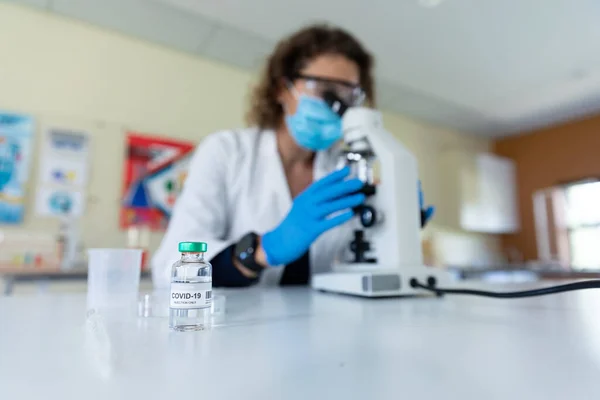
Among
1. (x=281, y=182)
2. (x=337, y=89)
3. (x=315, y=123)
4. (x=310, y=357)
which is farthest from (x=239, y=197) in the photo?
(x=310, y=357)

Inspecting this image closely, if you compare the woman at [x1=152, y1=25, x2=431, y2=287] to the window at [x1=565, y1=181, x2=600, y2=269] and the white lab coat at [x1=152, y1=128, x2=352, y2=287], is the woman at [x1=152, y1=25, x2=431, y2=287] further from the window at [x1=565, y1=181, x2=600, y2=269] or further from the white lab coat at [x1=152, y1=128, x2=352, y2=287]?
the window at [x1=565, y1=181, x2=600, y2=269]

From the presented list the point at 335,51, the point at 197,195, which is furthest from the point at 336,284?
the point at 335,51

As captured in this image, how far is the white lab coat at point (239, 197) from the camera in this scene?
991mm

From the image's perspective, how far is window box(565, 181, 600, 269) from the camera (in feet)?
Result: 13.6

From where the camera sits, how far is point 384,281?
0.66 m

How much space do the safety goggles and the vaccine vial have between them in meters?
0.79

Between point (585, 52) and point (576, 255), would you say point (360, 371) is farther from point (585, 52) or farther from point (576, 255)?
point (576, 255)

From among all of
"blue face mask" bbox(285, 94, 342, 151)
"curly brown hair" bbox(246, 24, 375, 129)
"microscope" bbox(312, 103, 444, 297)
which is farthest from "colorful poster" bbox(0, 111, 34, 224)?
"microscope" bbox(312, 103, 444, 297)

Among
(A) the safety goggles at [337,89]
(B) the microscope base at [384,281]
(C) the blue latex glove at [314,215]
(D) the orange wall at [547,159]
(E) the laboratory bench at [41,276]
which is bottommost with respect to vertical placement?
(E) the laboratory bench at [41,276]

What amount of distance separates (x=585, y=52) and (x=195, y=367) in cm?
398

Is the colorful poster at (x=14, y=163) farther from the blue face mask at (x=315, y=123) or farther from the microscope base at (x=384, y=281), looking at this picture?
the microscope base at (x=384, y=281)

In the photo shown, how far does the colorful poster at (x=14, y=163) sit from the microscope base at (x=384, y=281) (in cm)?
230

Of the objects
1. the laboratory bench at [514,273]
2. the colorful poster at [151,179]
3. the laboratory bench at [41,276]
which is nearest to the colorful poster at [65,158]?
the colorful poster at [151,179]

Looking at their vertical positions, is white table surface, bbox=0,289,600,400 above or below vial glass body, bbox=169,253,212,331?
below
